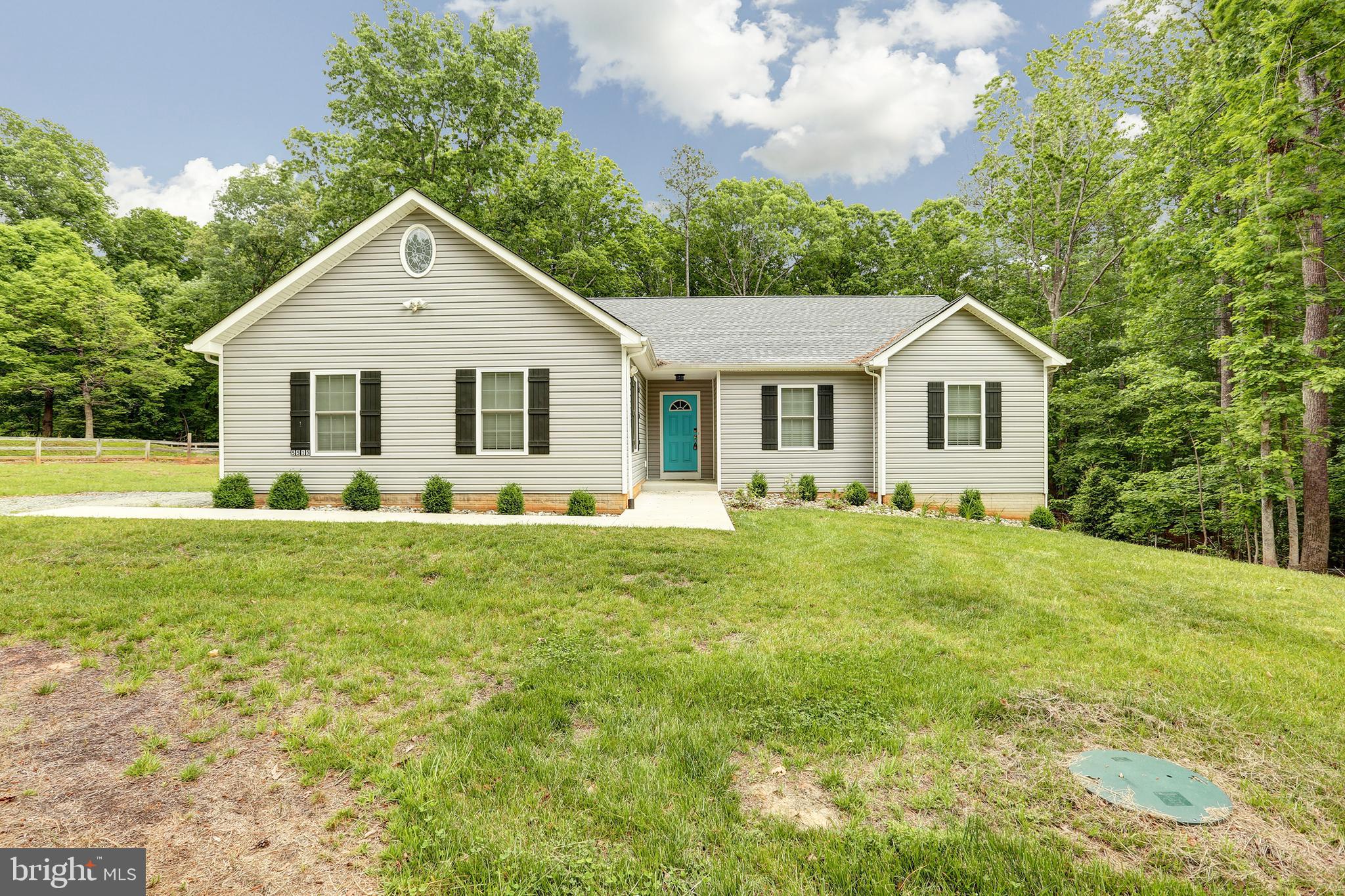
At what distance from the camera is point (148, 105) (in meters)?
21.8

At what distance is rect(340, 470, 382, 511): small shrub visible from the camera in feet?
32.6

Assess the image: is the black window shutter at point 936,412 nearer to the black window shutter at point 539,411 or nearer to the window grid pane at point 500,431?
the black window shutter at point 539,411

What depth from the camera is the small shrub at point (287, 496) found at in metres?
9.88

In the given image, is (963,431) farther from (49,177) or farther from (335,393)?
(49,177)

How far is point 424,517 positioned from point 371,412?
2.73m

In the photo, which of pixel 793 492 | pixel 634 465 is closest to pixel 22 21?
pixel 634 465

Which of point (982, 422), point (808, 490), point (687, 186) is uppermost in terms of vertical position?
point (687, 186)

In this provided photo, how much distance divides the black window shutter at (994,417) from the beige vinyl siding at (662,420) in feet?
21.5

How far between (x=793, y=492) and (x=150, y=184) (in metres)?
49.7

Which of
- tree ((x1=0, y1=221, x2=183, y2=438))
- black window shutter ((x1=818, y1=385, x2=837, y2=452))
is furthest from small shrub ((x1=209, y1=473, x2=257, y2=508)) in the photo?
tree ((x1=0, y1=221, x2=183, y2=438))

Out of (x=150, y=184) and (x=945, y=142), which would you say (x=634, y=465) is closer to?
(x=945, y=142)

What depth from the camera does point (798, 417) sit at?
13094mm

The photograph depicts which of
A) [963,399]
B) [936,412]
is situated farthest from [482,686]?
[963,399]

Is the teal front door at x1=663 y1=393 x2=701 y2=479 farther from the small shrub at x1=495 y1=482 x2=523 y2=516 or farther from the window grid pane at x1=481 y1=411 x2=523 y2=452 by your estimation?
the small shrub at x1=495 y1=482 x2=523 y2=516
